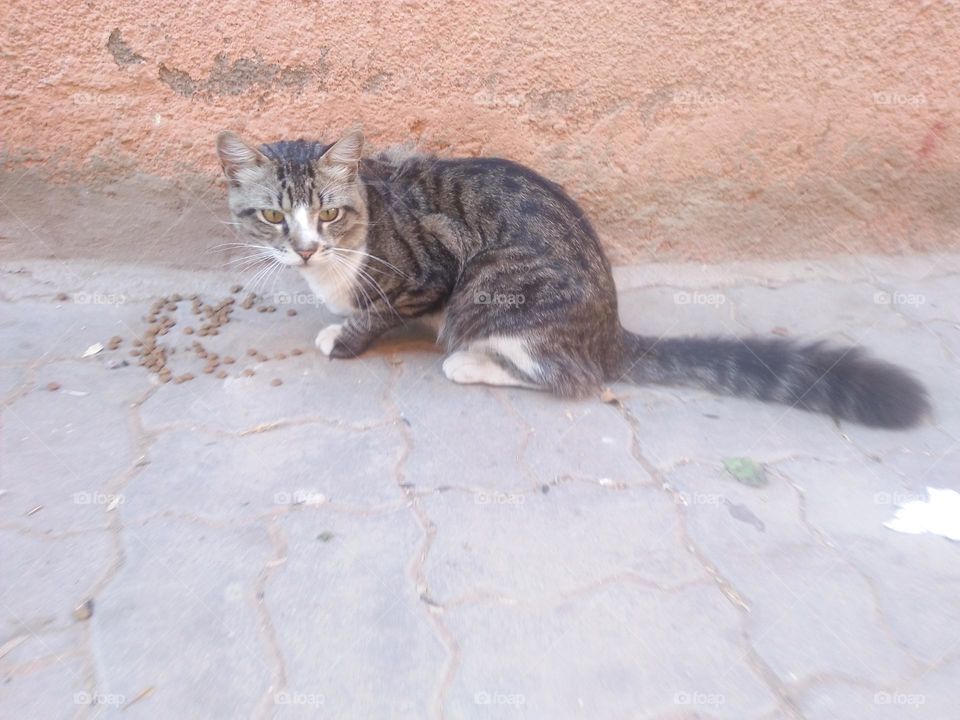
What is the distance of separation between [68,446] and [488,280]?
1.65 metres

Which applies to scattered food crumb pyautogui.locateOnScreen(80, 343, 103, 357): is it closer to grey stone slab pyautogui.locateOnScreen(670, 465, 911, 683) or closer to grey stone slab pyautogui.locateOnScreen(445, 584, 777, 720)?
grey stone slab pyautogui.locateOnScreen(445, 584, 777, 720)

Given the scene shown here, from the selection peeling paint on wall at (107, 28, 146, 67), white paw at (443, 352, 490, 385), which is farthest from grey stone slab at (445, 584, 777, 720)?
peeling paint on wall at (107, 28, 146, 67)

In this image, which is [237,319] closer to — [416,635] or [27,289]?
[27,289]

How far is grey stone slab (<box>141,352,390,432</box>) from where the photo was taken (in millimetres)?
2477

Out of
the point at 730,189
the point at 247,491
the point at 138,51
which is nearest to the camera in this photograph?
the point at 247,491

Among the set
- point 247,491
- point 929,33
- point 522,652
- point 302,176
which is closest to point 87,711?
point 247,491

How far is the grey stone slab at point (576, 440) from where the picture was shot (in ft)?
7.63

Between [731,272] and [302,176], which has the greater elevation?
[302,176]

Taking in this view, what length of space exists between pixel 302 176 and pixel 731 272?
2.28m

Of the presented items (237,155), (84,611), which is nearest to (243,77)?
(237,155)

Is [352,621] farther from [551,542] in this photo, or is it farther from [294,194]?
[294,194]

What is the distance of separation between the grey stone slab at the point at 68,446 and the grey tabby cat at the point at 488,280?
0.84 metres

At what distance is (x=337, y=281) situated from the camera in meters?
2.76

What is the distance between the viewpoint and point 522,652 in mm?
1701
